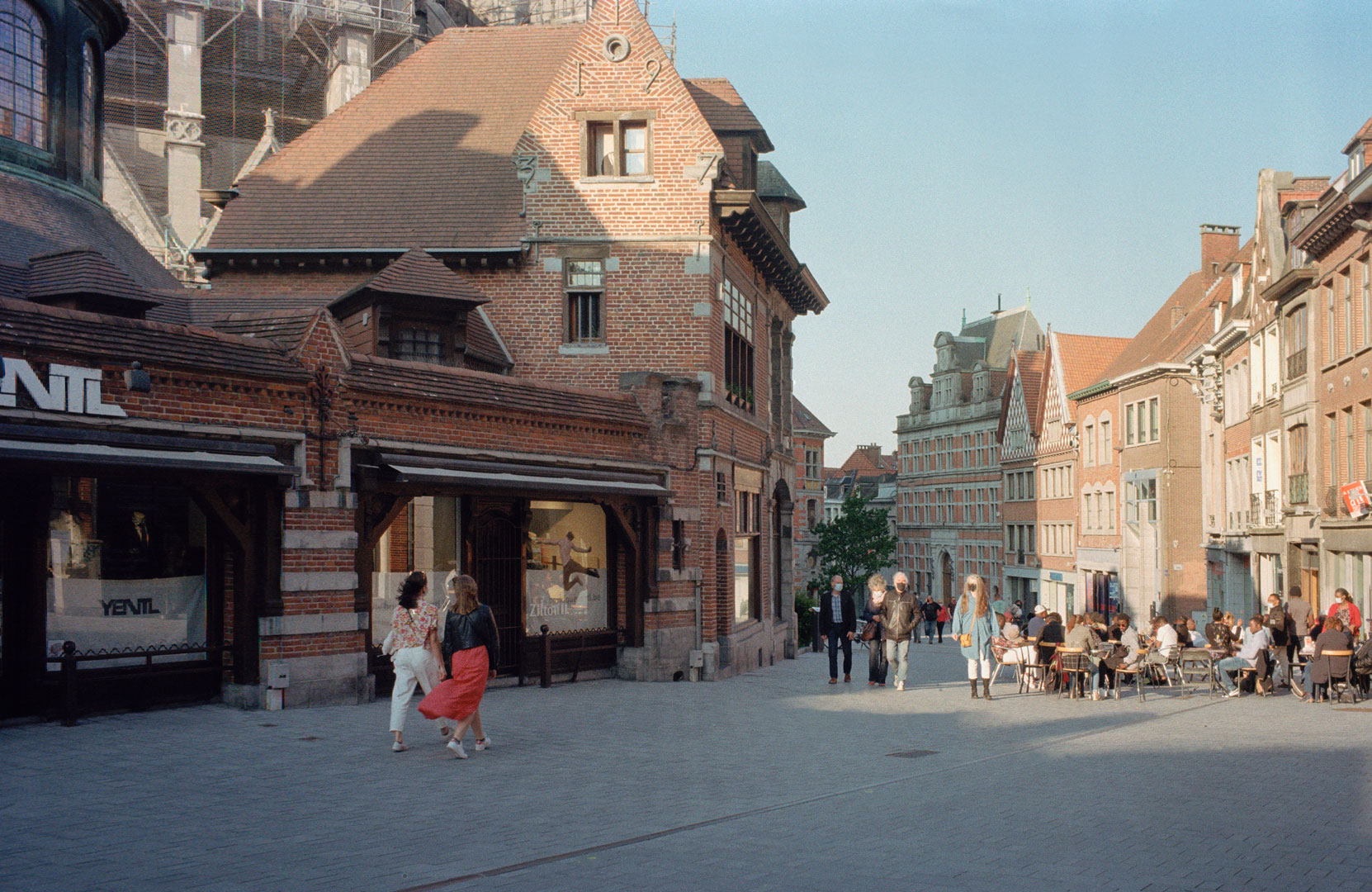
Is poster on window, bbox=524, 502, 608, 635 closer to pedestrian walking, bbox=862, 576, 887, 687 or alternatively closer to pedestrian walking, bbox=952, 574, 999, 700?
pedestrian walking, bbox=862, 576, 887, 687

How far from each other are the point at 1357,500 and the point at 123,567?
22332 mm

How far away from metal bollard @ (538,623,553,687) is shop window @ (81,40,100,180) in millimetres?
13342

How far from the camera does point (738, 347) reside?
25.5 meters

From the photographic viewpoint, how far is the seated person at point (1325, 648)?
18.1 m

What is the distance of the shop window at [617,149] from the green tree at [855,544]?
48638mm

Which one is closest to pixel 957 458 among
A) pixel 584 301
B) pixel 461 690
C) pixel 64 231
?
pixel 584 301

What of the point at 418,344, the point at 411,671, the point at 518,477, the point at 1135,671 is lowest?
the point at 1135,671

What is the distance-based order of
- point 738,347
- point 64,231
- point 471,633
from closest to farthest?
point 471,633, point 64,231, point 738,347

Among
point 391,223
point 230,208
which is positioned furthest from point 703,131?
point 230,208

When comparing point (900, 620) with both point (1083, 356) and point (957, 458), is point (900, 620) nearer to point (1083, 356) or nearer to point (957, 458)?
point (1083, 356)

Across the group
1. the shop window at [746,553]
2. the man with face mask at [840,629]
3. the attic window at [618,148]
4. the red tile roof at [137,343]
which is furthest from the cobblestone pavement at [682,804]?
the attic window at [618,148]

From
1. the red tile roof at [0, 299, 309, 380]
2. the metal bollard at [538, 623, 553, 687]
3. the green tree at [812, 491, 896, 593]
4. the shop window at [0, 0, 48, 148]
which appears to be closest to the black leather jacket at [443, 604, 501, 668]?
the red tile roof at [0, 299, 309, 380]

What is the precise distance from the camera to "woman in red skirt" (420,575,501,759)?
36.7 feet

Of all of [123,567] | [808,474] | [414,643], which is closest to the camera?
[414,643]
